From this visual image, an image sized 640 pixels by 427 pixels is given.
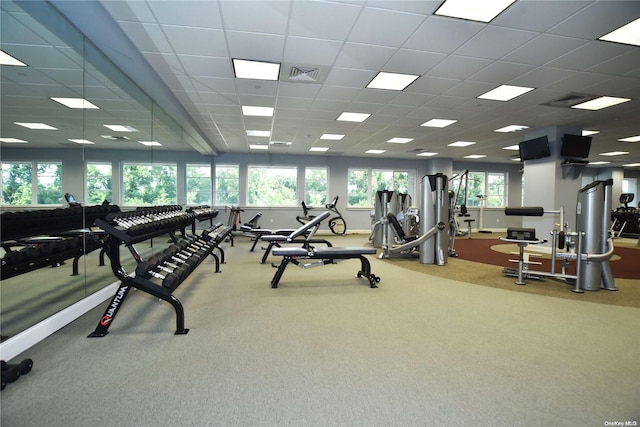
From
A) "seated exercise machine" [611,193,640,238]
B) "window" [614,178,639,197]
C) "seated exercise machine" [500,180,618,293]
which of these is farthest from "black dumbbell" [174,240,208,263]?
"window" [614,178,639,197]

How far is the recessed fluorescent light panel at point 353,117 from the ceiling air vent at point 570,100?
320 cm

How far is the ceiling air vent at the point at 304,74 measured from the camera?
396 centimetres

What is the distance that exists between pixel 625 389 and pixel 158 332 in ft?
10.6

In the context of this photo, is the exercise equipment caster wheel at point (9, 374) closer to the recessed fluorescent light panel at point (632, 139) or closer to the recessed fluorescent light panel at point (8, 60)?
the recessed fluorescent light panel at point (8, 60)

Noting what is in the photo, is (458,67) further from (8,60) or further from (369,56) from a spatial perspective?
(8,60)

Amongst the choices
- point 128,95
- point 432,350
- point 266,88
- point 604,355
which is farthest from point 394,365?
point 128,95

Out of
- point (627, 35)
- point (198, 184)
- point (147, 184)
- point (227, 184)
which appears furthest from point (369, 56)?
point (227, 184)

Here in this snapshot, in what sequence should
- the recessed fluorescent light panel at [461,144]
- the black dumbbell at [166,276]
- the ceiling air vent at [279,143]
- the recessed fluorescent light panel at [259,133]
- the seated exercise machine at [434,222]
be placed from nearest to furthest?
the black dumbbell at [166,276], the seated exercise machine at [434,222], the recessed fluorescent light panel at [259,133], the recessed fluorescent light panel at [461,144], the ceiling air vent at [279,143]

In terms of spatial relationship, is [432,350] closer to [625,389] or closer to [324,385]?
[324,385]

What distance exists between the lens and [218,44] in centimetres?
334

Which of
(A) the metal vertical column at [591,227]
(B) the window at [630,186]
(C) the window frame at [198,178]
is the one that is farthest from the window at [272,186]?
(B) the window at [630,186]

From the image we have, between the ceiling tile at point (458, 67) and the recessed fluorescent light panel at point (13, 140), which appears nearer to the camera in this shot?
the recessed fluorescent light panel at point (13, 140)

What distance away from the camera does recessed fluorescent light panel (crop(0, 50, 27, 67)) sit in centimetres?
269

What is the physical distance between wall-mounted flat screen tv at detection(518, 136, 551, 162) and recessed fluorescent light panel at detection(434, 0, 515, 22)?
5.18 meters
